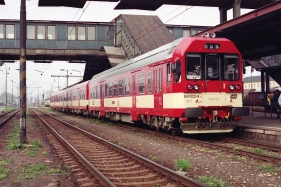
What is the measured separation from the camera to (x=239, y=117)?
13.0 m

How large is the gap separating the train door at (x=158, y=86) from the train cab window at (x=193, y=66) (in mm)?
1478

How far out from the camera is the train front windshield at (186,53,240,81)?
1256cm

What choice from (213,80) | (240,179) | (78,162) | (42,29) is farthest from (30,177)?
(42,29)

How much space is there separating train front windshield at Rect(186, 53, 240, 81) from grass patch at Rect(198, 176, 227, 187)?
600 centimetres

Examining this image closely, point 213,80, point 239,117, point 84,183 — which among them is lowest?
point 84,183

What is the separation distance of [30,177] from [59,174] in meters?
0.62

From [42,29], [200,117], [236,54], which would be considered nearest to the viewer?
[200,117]

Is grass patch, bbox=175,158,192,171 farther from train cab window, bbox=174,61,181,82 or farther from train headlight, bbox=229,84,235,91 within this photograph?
train headlight, bbox=229,84,235,91

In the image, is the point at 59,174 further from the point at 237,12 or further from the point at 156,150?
the point at 237,12

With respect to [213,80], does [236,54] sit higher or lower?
higher

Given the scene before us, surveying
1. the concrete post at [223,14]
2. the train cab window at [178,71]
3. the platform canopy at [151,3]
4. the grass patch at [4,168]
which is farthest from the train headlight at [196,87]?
the concrete post at [223,14]

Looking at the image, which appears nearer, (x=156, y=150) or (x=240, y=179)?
(x=240, y=179)

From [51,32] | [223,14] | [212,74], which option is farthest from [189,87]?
[51,32]

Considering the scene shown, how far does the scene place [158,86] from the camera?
14047 millimetres
